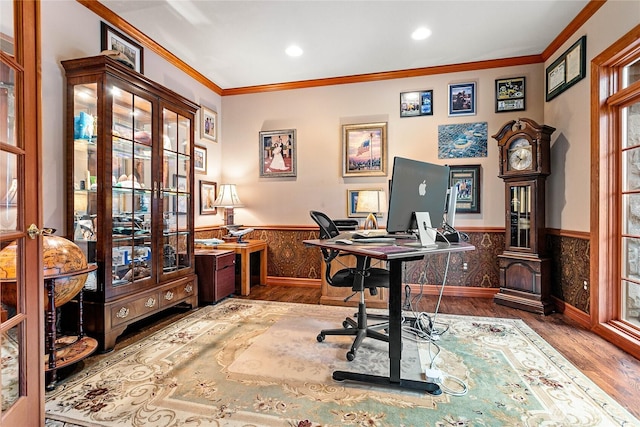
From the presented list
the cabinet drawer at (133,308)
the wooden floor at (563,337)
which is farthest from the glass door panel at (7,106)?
the wooden floor at (563,337)

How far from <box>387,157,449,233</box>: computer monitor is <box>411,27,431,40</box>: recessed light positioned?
1792 mm

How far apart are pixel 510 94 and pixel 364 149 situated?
5.94 feet

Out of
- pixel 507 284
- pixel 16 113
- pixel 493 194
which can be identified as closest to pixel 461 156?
pixel 493 194

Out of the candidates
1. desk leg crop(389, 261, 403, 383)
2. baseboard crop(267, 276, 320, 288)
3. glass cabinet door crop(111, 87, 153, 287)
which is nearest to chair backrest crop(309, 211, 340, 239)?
desk leg crop(389, 261, 403, 383)

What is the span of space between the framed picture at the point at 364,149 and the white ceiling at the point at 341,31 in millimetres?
732

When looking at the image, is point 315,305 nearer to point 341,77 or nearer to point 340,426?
point 340,426

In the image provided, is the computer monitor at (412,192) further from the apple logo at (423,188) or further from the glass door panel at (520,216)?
the glass door panel at (520,216)

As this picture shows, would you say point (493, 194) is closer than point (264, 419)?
No

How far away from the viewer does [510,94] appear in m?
3.71

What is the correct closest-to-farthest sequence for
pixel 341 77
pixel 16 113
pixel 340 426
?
pixel 16 113, pixel 340 426, pixel 341 77

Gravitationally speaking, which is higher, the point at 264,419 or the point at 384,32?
the point at 384,32

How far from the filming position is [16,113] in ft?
4.32

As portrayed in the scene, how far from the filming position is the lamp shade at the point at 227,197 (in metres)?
4.14

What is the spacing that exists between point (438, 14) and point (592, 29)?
1317mm
